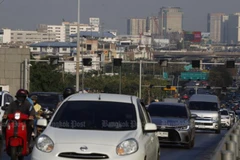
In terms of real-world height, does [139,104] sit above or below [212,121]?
above

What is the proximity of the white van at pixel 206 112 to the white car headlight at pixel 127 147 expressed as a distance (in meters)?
24.9

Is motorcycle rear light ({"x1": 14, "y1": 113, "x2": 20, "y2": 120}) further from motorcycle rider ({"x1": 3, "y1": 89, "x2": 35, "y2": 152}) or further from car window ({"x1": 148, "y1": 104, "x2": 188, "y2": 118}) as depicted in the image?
car window ({"x1": 148, "y1": 104, "x2": 188, "y2": 118})

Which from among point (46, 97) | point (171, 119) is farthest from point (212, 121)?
point (171, 119)

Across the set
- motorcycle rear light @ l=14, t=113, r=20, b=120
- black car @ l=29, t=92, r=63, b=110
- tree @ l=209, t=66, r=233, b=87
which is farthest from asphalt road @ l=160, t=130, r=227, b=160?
tree @ l=209, t=66, r=233, b=87

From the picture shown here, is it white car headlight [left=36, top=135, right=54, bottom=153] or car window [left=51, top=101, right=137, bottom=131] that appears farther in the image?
car window [left=51, top=101, right=137, bottom=131]

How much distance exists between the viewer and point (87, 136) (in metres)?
12.6

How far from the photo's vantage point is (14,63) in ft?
210

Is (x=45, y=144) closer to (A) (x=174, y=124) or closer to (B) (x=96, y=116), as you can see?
(B) (x=96, y=116)

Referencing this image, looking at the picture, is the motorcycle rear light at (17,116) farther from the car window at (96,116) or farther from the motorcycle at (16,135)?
the car window at (96,116)

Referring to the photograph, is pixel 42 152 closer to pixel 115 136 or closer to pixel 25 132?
pixel 115 136

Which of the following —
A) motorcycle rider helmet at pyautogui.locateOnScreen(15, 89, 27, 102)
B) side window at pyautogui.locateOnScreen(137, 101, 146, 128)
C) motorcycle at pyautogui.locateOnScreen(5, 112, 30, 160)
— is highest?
motorcycle rider helmet at pyautogui.locateOnScreen(15, 89, 27, 102)

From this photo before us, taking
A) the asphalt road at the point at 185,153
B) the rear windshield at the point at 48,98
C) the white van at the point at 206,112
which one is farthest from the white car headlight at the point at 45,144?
the white van at the point at 206,112

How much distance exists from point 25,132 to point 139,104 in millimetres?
2595

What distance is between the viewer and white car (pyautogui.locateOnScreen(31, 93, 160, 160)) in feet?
40.4
